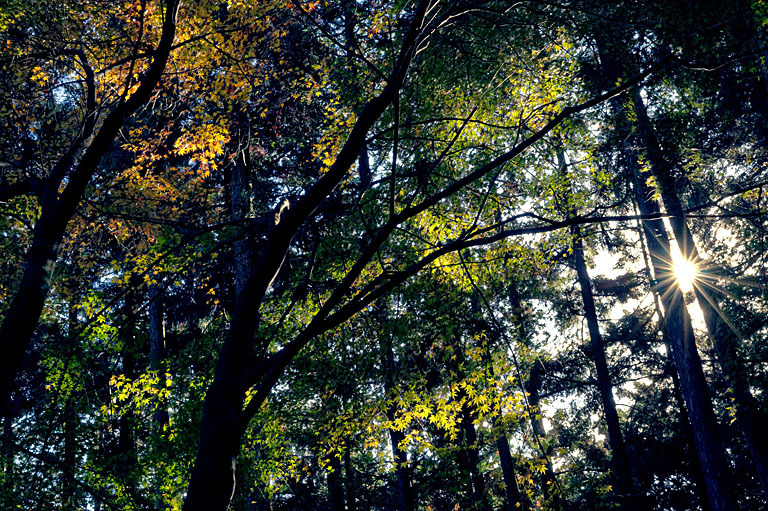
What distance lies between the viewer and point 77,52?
4.60m

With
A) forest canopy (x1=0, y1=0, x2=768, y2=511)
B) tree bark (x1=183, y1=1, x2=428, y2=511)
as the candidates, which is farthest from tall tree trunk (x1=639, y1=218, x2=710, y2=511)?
tree bark (x1=183, y1=1, x2=428, y2=511)

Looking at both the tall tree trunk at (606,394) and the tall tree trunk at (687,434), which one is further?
the tall tree trunk at (687,434)

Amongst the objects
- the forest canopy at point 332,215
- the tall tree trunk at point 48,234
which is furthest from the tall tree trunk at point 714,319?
the tall tree trunk at point 48,234

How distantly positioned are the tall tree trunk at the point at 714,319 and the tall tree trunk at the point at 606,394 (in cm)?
223

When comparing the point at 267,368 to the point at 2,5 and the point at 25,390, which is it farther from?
the point at 25,390

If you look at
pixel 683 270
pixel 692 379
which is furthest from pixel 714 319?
pixel 692 379

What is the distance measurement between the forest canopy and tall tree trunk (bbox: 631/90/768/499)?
6cm

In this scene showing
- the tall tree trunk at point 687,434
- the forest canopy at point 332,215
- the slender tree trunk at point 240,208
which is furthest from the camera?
the tall tree trunk at point 687,434

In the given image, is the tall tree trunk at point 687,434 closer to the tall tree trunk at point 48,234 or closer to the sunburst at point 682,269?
the sunburst at point 682,269

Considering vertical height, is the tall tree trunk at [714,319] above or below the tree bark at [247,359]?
above

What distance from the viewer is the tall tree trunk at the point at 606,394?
13.7 m

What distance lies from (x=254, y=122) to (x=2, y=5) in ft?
22.7

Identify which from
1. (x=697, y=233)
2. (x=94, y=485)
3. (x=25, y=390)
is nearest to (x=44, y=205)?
(x=94, y=485)

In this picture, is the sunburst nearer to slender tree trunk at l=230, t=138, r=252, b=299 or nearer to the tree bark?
slender tree trunk at l=230, t=138, r=252, b=299
